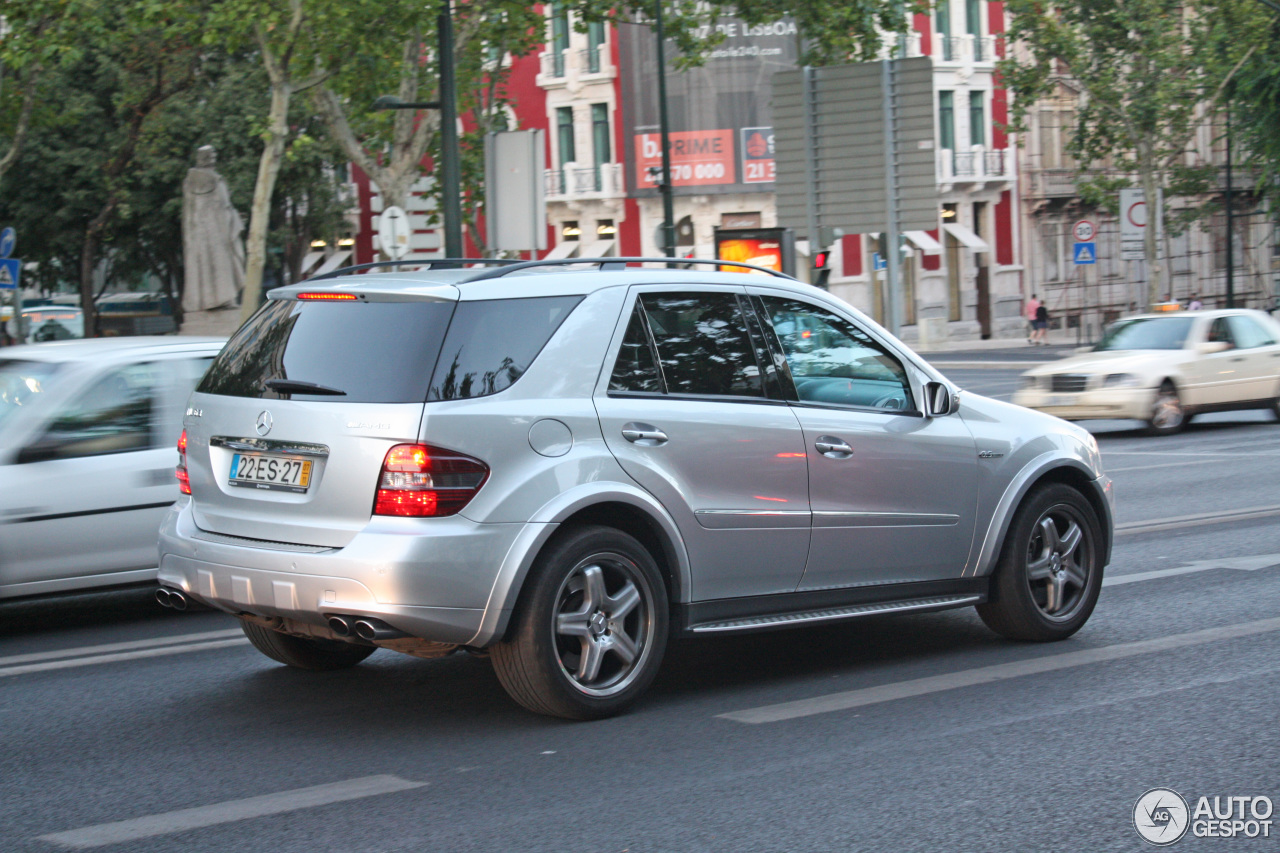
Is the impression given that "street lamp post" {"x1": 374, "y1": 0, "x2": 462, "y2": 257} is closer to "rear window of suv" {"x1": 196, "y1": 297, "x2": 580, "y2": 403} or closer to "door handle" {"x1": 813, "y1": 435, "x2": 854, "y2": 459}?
"door handle" {"x1": 813, "y1": 435, "x2": 854, "y2": 459}

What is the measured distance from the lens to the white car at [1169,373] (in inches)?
761

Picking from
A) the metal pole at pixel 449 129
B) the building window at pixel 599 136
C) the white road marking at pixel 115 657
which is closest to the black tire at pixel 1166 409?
the metal pole at pixel 449 129

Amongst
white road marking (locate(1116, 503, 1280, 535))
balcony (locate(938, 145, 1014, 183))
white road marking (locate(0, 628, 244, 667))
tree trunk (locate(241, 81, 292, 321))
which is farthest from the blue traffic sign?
balcony (locate(938, 145, 1014, 183))

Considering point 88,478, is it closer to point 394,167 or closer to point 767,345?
point 767,345

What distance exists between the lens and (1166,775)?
485 centimetres

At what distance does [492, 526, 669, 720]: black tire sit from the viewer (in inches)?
211

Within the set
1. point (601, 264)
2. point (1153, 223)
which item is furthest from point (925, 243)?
point (601, 264)

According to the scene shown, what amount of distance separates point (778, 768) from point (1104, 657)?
2.32 metres

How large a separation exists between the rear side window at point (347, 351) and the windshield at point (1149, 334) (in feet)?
53.4

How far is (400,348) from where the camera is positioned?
5.37 meters

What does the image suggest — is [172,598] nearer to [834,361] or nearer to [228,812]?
[228,812]

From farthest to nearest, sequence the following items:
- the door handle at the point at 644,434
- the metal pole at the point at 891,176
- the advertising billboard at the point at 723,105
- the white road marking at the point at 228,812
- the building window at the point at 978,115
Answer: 1. the building window at the point at 978,115
2. the advertising billboard at the point at 723,105
3. the metal pole at the point at 891,176
4. the door handle at the point at 644,434
5. the white road marking at the point at 228,812

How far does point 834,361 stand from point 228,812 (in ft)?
10.2

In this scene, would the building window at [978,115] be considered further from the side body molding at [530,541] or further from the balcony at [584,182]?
the side body molding at [530,541]
